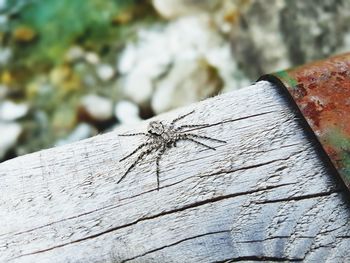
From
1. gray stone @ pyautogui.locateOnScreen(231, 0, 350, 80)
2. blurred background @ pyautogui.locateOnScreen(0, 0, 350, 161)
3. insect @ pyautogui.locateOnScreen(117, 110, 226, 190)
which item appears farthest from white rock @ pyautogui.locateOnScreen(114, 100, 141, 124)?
insect @ pyautogui.locateOnScreen(117, 110, 226, 190)

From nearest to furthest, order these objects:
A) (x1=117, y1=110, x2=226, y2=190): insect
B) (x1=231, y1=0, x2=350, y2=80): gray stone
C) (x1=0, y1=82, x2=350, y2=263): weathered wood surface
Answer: (x1=0, y1=82, x2=350, y2=263): weathered wood surface
(x1=117, y1=110, x2=226, y2=190): insect
(x1=231, y1=0, x2=350, y2=80): gray stone

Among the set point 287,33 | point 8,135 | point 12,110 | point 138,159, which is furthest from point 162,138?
point 12,110

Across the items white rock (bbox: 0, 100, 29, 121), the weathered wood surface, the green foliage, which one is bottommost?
the weathered wood surface

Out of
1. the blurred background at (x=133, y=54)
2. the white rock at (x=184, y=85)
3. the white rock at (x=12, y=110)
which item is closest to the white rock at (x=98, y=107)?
the blurred background at (x=133, y=54)

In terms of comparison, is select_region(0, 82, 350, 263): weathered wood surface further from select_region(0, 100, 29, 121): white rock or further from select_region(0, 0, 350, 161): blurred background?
select_region(0, 100, 29, 121): white rock

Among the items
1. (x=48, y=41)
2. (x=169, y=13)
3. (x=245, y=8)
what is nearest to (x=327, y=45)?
(x=245, y=8)

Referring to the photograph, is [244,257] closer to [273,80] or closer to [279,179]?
[279,179]

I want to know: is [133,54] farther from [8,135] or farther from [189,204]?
[189,204]

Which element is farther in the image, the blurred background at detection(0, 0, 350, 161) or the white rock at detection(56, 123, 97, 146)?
the white rock at detection(56, 123, 97, 146)
